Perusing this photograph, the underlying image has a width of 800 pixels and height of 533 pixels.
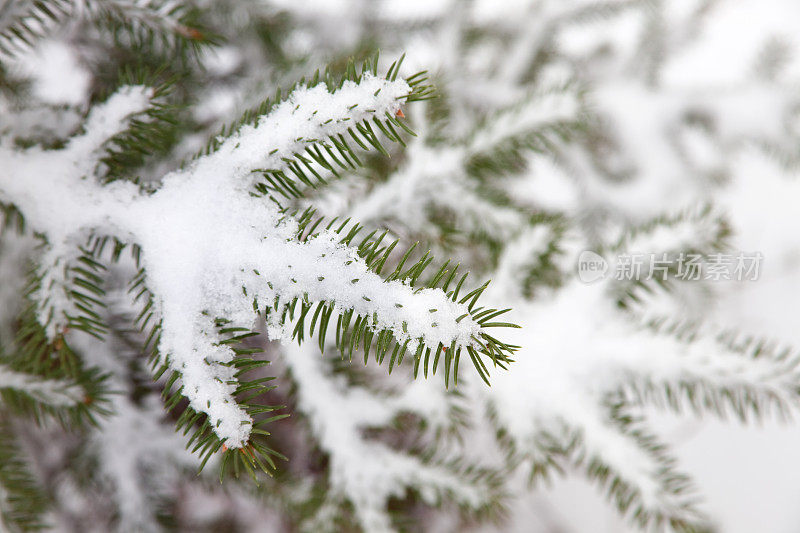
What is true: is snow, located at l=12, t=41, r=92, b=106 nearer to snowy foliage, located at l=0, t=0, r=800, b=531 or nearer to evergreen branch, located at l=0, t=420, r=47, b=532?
snowy foliage, located at l=0, t=0, r=800, b=531

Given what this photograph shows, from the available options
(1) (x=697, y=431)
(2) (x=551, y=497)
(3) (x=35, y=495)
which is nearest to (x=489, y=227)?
(3) (x=35, y=495)

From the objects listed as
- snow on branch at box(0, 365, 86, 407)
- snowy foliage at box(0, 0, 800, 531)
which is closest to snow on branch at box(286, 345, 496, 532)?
snowy foliage at box(0, 0, 800, 531)

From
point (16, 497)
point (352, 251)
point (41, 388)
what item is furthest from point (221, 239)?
point (16, 497)

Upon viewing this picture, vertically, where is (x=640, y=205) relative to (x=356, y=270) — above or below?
above

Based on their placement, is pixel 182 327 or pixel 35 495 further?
pixel 35 495

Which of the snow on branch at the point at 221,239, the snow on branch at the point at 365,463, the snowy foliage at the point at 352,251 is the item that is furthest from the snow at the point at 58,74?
the snow on branch at the point at 365,463

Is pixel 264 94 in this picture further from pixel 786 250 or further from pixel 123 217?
pixel 786 250

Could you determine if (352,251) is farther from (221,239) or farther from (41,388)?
(41,388)

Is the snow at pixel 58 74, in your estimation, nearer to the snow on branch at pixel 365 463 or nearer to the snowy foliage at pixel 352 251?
the snowy foliage at pixel 352 251
